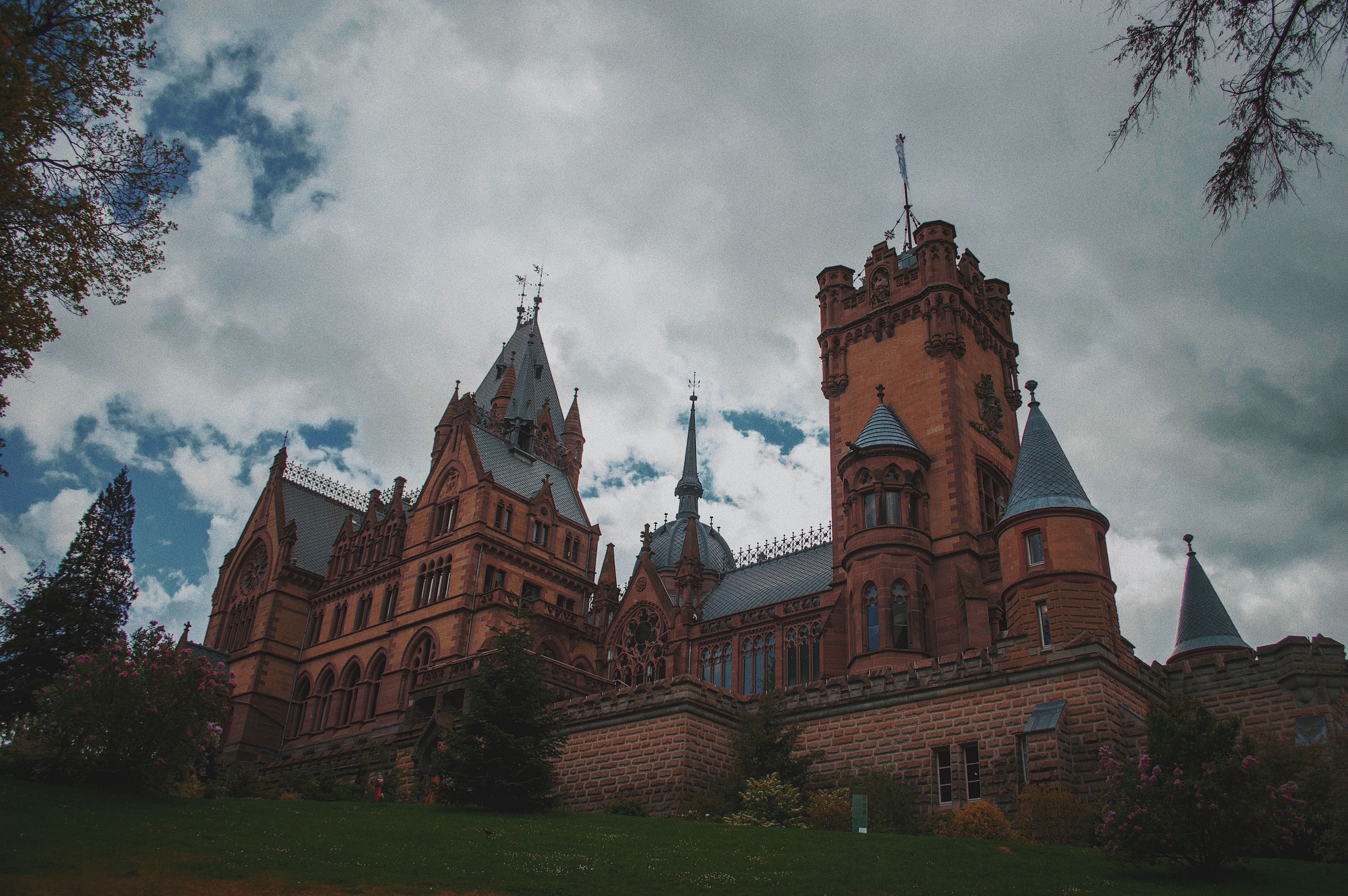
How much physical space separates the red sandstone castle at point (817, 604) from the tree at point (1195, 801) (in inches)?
239

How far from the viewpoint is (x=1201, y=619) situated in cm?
3741

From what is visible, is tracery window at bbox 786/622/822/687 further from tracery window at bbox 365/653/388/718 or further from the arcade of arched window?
the arcade of arched window

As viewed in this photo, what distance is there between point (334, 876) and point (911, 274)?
35463 millimetres

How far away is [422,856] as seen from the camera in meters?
16.6

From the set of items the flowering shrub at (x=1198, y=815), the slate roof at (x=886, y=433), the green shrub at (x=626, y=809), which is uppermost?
the slate roof at (x=886, y=433)

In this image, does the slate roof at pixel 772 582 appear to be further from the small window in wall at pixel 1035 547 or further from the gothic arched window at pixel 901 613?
the small window in wall at pixel 1035 547

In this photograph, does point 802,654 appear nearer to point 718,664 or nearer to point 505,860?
point 718,664

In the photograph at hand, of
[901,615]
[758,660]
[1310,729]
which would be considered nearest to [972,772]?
[1310,729]

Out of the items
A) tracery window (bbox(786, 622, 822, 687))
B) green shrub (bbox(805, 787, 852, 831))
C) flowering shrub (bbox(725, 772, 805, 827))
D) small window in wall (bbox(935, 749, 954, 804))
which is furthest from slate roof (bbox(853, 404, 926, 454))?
flowering shrub (bbox(725, 772, 805, 827))

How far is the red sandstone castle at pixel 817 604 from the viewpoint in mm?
26125

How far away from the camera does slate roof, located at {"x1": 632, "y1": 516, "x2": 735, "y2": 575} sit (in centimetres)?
5659

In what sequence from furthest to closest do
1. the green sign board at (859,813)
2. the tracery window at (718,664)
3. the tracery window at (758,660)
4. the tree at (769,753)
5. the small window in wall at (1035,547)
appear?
the tracery window at (718,664) → the tracery window at (758,660) → the small window in wall at (1035,547) → the tree at (769,753) → the green sign board at (859,813)

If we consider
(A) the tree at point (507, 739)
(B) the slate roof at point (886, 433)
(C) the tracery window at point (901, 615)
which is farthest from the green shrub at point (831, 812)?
(B) the slate roof at point (886, 433)

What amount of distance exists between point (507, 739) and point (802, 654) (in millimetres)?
15876
